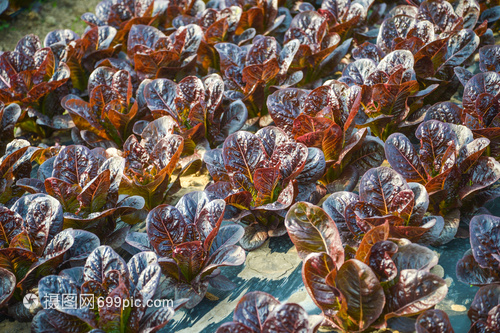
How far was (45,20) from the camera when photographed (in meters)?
4.83

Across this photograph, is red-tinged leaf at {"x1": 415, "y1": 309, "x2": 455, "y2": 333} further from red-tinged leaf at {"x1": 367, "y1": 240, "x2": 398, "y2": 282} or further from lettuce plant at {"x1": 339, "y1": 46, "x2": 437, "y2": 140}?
lettuce plant at {"x1": 339, "y1": 46, "x2": 437, "y2": 140}

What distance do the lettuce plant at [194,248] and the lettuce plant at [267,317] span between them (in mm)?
276

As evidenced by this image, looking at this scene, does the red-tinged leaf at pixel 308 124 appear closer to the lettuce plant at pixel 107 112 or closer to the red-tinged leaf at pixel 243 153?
the red-tinged leaf at pixel 243 153

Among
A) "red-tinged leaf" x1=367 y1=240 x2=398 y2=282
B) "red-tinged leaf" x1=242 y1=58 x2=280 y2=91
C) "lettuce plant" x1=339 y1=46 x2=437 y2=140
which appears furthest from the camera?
"red-tinged leaf" x1=242 y1=58 x2=280 y2=91

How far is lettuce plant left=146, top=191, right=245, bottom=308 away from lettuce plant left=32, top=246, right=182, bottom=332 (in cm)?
13

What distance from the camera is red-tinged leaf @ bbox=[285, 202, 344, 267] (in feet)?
6.03

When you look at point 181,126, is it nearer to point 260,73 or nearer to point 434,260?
point 260,73

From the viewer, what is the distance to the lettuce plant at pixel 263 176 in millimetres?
2092

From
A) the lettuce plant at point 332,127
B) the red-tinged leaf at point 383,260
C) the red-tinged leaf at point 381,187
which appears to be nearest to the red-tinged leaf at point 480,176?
the red-tinged leaf at point 381,187

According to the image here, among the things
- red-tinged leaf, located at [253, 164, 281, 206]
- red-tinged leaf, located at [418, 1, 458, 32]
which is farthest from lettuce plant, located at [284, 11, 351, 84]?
red-tinged leaf, located at [253, 164, 281, 206]

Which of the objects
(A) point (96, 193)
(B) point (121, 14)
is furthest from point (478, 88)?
(B) point (121, 14)

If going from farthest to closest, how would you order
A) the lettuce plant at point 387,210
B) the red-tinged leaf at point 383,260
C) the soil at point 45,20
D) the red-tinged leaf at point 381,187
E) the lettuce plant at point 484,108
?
the soil at point 45,20
the lettuce plant at point 484,108
the red-tinged leaf at point 381,187
the lettuce plant at point 387,210
the red-tinged leaf at point 383,260

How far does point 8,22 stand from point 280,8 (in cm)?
296

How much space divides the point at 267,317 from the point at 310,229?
0.43 meters
